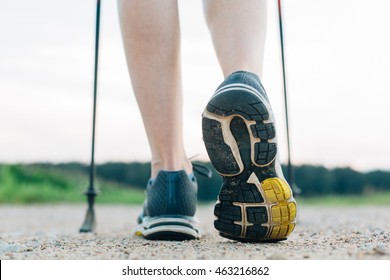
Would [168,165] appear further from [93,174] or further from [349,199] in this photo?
[349,199]

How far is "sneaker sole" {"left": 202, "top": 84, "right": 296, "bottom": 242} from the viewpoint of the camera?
1.26m

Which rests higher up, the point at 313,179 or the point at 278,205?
the point at 313,179

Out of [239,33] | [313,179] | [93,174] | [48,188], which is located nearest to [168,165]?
[239,33]

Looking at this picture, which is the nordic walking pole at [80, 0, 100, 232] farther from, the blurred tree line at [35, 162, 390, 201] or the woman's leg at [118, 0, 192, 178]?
the blurred tree line at [35, 162, 390, 201]

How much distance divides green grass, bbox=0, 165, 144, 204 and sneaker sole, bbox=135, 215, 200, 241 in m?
5.07

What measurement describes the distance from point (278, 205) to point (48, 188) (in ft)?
20.2

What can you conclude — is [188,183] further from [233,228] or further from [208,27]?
[208,27]

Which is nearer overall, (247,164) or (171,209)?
(247,164)

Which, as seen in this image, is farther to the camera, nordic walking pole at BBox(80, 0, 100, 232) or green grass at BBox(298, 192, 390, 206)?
green grass at BBox(298, 192, 390, 206)

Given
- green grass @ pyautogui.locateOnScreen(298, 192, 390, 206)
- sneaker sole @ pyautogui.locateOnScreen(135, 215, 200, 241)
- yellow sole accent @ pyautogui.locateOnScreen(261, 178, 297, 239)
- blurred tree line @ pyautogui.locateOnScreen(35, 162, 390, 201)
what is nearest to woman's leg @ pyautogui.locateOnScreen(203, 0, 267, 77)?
yellow sole accent @ pyautogui.locateOnScreen(261, 178, 297, 239)

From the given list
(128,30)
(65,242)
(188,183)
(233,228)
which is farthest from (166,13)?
(65,242)

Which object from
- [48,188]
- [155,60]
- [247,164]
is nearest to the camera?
[247,164]

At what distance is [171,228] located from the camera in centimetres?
153

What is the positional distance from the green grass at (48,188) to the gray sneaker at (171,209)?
5.07 m
